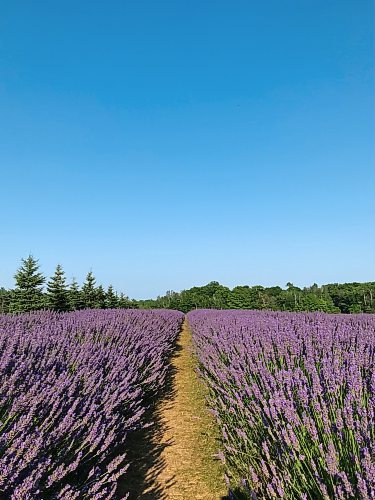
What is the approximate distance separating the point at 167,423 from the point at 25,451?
96.7 inches

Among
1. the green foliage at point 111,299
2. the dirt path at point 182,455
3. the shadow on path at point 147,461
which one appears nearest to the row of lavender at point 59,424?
the shadow on path at point 147,461

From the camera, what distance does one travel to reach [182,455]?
10.2ft

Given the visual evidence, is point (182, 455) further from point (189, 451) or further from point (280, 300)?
point (280, 300)

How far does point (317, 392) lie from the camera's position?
194 centimetres

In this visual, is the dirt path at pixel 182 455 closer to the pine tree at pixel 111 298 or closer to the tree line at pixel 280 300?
the pine tree at pixel 111 298

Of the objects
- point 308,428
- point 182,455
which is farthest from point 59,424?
point 182,455

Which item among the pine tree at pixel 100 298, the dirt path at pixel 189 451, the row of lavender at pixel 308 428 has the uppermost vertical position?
the pine tree at pixel 100 298

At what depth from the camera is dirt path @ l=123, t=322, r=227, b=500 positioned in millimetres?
2506

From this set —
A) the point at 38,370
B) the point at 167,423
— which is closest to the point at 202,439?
the point at 167,423

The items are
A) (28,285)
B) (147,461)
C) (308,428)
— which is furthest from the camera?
(28,285)

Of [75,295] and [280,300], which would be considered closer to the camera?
[75,295]

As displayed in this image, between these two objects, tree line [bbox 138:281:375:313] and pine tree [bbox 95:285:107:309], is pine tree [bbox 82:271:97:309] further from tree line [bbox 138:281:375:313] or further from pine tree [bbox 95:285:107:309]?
tree line [bbox 138:281:375:313]

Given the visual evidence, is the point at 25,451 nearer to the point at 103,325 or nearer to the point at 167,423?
the point at 167,423

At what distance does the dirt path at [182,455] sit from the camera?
8.22 ft
